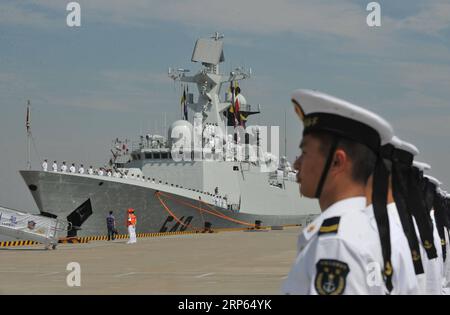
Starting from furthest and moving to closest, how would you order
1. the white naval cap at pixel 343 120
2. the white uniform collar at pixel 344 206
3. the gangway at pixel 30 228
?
1. the gangway at pixel 30 228
2. the white naval cap at pixel 343 120
3. the white uniform collar at pixel 344 206

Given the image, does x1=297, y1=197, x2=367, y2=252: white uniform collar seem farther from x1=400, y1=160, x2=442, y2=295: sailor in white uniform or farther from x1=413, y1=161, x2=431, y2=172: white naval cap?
x1=413, y1=161, x2=431, y2=172: white naval cap

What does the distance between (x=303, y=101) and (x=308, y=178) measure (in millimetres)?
344

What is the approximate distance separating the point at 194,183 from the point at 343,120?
34397 millimetres

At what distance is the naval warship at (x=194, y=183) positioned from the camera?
30594 millimetres

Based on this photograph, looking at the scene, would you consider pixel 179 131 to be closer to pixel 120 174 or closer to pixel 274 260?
pixel 120 174

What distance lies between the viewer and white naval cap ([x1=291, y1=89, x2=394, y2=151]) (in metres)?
2.71

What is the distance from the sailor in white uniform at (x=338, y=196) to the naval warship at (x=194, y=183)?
24499 millimetres


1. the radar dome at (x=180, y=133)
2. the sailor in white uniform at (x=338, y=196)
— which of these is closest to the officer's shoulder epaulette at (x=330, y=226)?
the sailor in white uniform at (x=338, y=196)

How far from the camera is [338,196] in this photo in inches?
105

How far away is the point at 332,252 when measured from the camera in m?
2.42

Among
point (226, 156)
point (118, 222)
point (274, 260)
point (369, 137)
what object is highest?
point (226, 156)

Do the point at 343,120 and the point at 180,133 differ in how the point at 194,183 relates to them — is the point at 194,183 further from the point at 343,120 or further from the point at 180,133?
the point at 343,120

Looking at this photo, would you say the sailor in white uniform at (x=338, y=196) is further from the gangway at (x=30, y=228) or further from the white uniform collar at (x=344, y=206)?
the gangway at (x=30, y=228)

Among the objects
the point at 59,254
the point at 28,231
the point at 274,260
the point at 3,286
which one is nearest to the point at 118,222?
the point at 28,231
